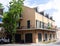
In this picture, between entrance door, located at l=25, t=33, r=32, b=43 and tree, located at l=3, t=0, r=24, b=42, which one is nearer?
tree, located at l=3, t=0, r=24, b=42

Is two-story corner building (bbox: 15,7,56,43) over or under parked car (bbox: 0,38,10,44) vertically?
over

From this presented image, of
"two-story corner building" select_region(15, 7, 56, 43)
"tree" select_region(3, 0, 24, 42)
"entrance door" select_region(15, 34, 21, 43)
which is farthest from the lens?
"entrance door" select_region(15, 34, 21, 43)

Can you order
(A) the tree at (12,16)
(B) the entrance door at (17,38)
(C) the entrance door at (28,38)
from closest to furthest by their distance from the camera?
(A) the tree at (12,16), (C) the entrance door at (28,38), (B) the entrance door at (17,38)

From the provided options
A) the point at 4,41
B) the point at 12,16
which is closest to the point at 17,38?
the point at 4,41

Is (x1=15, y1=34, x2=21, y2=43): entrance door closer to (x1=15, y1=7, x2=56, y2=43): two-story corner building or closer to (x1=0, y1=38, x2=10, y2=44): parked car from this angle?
(x1=15, y1=7, x2=56, y2=43): two-story corner building

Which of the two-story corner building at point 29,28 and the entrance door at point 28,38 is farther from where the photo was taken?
the entrance door at point 28,38

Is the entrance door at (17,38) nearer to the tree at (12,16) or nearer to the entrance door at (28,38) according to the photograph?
the entrance door at (28,38)

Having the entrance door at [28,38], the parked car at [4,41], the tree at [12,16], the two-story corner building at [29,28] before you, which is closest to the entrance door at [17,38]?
the two-story corner building at [29,28]

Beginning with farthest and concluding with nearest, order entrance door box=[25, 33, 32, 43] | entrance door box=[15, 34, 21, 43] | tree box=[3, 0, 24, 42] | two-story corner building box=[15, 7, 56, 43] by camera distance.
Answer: entrance door box=[15, 34, 21, 43] < entrance door box=[25, 33, 32, 43] < two-story corner building box=[15, 7, 56, 43] < tree box=[3, 0, 24, 42]

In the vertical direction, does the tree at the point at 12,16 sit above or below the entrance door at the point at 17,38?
above

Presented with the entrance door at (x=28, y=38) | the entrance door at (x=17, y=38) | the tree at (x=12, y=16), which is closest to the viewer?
the tree at (x=12, y=16)

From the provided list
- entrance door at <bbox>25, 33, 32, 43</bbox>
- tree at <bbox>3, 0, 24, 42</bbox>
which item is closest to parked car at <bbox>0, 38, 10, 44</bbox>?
tree at <bbox>3, 0, 24, 42</bbox>

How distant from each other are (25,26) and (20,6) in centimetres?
645

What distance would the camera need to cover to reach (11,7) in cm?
4297
